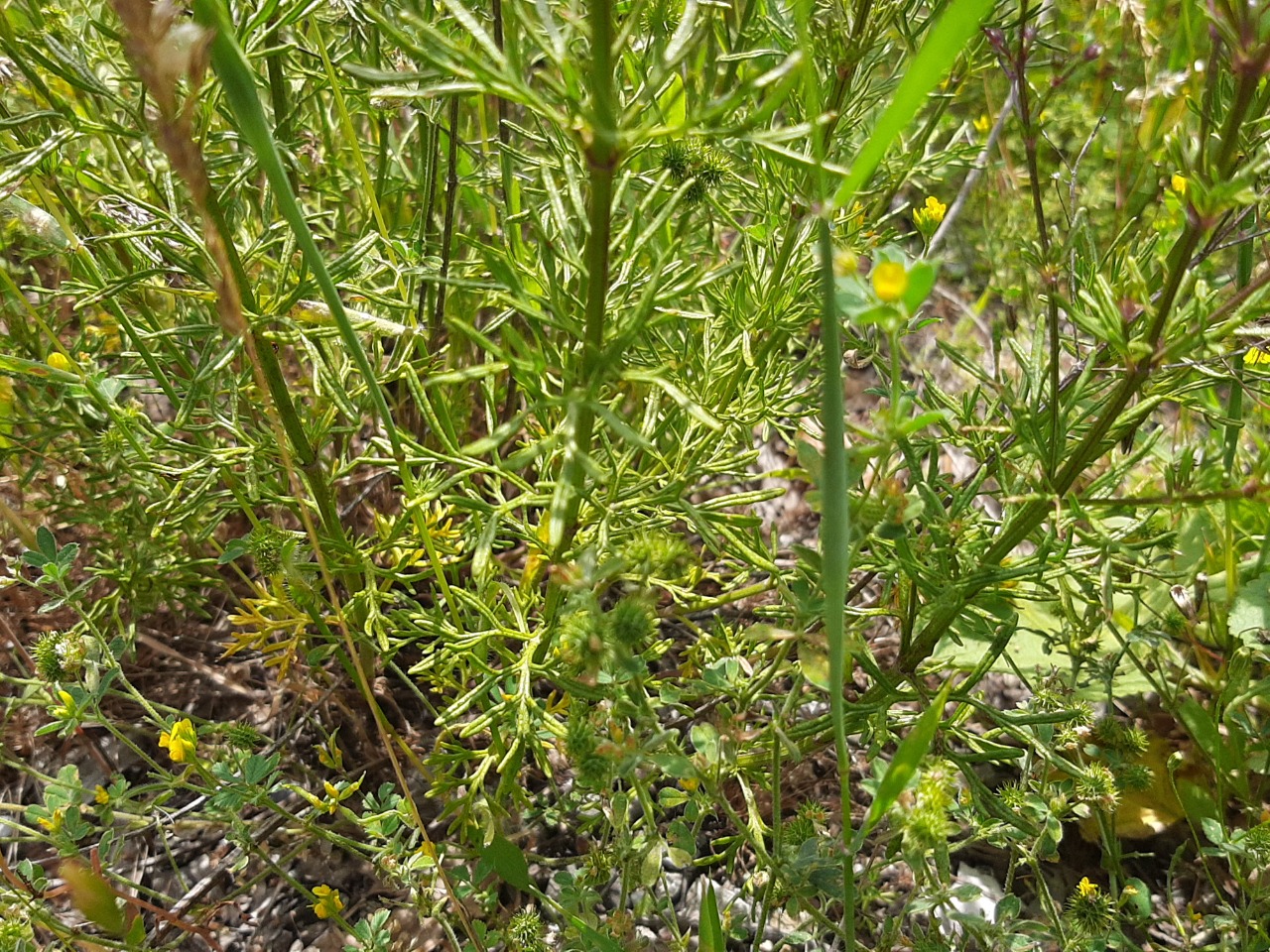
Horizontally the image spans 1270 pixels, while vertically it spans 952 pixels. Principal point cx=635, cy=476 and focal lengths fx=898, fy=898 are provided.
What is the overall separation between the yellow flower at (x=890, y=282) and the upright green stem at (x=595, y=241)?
286mm

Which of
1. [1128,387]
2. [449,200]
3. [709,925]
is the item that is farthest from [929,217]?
[709,925]

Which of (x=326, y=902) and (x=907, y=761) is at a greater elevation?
(x=907, y=761)

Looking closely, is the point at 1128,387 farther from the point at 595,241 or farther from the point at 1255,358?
the point at 595,241

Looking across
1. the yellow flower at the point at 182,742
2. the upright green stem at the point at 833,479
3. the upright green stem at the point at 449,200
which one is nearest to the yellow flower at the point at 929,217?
the upright green stem at the point at 833,479

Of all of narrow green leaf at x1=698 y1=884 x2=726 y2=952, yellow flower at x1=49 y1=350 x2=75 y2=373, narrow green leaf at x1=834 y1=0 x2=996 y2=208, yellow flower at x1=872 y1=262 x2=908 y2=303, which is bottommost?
narrow green leaf at x1=698 y1=884 x2=726 y2=952

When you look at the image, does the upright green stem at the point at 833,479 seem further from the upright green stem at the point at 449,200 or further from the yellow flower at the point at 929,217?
the upright green stem at the point at 449,200

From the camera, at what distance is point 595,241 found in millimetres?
1014

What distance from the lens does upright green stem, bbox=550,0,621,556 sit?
0.86 m

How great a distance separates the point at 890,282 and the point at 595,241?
0.35 meters

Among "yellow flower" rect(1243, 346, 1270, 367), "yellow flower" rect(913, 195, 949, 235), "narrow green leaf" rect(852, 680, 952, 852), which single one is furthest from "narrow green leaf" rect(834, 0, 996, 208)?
"yellow flower" rect(1243, 346, 1270, 367)

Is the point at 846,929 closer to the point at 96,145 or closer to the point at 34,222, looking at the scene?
the point at 34,222

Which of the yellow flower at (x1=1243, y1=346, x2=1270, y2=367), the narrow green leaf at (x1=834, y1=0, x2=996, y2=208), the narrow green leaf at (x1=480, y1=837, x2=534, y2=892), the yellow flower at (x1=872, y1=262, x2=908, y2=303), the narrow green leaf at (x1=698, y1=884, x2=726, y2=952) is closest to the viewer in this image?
the narrow green leaf at (x1=834, y1=0, x2=996, y2=208)

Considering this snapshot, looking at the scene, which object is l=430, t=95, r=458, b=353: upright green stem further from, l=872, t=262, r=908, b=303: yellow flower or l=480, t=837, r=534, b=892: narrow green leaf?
l=480, t=837, r=534, b=892: narrow green leaf

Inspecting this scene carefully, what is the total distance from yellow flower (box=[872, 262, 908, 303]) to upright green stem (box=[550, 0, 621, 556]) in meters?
0.29
